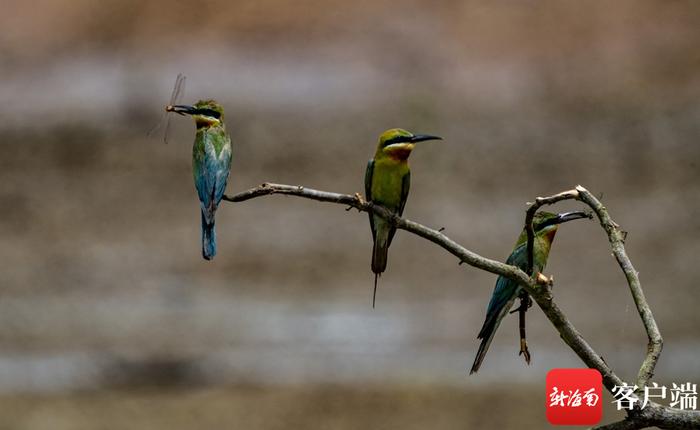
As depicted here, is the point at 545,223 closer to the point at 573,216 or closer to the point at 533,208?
the point at 573,216

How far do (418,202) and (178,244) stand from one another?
4.94ft

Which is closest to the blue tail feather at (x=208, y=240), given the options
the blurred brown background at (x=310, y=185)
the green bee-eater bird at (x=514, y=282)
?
the green bee-eater bird at (x=514, y=282)

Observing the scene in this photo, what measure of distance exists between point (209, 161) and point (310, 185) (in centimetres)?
573

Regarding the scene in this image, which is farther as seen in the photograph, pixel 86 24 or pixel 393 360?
pixel 86 24

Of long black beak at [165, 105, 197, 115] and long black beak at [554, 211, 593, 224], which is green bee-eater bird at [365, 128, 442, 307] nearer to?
long black beak at [554, 211, 593, 224]

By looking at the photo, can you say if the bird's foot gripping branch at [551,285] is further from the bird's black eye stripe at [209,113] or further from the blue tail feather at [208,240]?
the bird's black eye stripe at [209,113]

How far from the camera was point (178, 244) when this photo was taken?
308 inches

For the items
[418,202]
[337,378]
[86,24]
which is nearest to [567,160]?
[418,202]

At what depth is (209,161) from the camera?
184 cm

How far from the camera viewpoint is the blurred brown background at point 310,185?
743 cm

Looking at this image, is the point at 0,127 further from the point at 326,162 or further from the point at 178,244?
the point at 326,162

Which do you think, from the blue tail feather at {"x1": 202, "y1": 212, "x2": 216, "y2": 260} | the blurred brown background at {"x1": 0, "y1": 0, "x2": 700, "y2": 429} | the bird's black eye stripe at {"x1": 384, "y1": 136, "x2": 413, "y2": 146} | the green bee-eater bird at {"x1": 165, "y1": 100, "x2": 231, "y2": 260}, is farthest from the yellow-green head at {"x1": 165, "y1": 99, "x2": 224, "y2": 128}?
the blurred brown background at {"x1": 0, "y1": 0, "x2": 700, "y2": 429}

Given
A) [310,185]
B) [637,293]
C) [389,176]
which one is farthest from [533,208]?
[310,185]

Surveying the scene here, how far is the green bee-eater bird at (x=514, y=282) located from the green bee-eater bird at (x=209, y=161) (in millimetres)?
425
